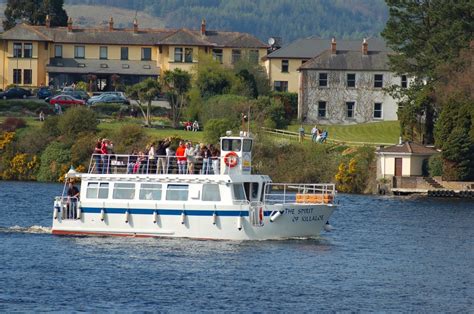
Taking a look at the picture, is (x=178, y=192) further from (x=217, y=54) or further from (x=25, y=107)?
(x=217, y=54)

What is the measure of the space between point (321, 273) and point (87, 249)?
39.8ft

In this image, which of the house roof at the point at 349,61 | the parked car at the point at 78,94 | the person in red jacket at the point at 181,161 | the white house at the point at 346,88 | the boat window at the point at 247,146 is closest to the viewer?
the boat window at the point at 247,146

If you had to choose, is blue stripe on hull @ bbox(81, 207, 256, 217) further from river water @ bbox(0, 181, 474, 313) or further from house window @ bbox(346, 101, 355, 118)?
house window @ bbox(346, 101, 355, 118)

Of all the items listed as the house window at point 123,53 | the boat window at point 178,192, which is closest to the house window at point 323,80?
the house window at point 123,53

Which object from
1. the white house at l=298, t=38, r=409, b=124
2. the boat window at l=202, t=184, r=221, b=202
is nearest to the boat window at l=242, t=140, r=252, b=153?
the boat window at l=202, t=184, r=221, b=202

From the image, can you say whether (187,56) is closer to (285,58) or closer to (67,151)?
(285,58)

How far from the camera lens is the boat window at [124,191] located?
69.4 metres

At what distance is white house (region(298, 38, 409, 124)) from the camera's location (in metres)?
148

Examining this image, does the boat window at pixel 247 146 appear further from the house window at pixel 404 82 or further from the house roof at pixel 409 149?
the house window at pixel 404 82

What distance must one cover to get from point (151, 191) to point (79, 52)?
324 ft

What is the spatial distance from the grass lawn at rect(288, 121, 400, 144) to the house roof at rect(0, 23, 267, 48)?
28.0m

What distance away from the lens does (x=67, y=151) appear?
11769cm

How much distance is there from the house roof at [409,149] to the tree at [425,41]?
33.1 ft

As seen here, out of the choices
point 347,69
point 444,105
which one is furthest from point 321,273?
point 347,69
